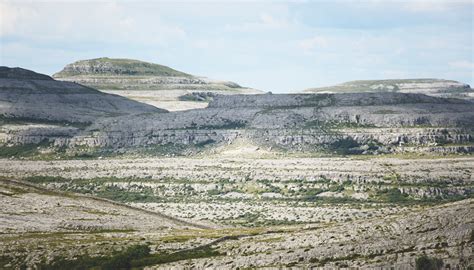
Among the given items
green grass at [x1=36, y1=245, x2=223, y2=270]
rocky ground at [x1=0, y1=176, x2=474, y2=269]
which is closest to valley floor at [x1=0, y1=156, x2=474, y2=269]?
rocky ground at [x1=0, y1=176, x2=474, y2=269]

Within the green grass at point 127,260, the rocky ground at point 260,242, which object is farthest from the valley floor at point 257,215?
the green grass at point 127,260

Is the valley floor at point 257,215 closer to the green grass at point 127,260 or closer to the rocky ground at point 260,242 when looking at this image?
the rocky ground at point 260,242

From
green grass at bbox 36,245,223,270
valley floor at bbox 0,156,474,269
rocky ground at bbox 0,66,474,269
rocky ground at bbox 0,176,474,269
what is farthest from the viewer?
green grass at bbox 36,245,223,270

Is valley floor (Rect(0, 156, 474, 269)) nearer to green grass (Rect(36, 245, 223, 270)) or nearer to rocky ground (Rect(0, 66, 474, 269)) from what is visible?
rocky ground (Rect(0, 66, 474, 269))

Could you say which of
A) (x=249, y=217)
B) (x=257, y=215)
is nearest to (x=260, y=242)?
(x=249, y=217)

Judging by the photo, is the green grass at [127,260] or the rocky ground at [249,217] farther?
the green grass at [127,260]

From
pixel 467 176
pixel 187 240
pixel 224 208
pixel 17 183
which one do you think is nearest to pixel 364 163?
pixel 467 176

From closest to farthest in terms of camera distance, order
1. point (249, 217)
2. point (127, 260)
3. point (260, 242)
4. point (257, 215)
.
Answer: point (127, 260) < point (260, 242) < point (249, 217) < point (257, 215)

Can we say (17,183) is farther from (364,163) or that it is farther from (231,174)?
(364,163)

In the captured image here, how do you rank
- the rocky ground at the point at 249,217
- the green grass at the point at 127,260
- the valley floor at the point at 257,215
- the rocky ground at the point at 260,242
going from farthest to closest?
the green grass at the point at 127,260
the valley floor at the point at 257,215
the rocky ground at the point at 249,217
the rocky ground at the point at 260,242

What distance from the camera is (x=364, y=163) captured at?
7741 inches

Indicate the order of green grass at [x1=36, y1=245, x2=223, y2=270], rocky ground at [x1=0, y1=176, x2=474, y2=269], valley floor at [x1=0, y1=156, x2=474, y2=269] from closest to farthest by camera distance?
rocky ground at [x1=0, y1=176, x2=474, y2=269] < valley floor at [x1=0, y1=156, x2=474, y2=269] < green grass at [x1=36, y1=245, x2=223, y2=270]

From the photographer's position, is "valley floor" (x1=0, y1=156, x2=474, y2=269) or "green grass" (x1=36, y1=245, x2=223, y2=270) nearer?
"valley floor" (x1=0, y1=156, x2=474, y2=269)

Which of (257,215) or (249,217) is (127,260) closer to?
(249,217)
